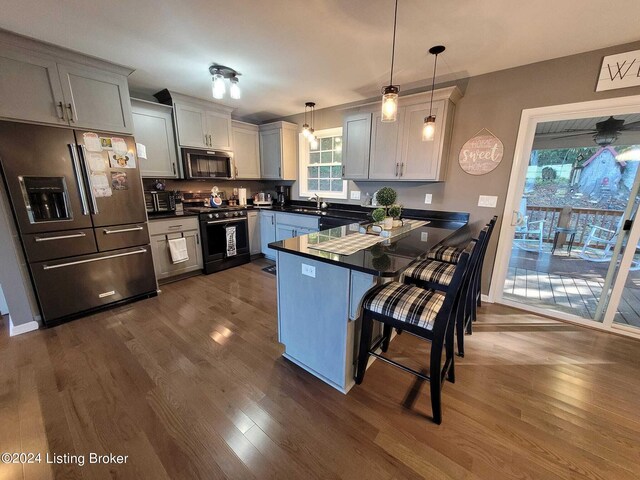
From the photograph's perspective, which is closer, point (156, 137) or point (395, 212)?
point (395, 212)

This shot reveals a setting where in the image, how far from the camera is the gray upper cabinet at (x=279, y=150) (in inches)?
163

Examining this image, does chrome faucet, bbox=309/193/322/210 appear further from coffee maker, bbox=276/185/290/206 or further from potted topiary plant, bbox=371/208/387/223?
potted topiary plant, bbox=371/208/387/223

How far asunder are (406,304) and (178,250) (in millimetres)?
2988

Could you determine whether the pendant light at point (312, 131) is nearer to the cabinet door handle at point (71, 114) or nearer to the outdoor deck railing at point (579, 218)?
the cabinet door handle at point (71, 114)

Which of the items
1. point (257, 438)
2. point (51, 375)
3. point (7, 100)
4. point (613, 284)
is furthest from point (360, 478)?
point (7, 100)

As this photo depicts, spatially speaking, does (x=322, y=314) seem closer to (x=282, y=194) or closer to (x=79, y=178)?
(x=79, y=178)

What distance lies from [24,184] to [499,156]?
4.39 meters

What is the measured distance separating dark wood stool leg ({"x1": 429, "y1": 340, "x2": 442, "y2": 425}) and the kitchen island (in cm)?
43

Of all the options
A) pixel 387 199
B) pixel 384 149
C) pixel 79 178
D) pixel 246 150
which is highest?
pixel 246 150

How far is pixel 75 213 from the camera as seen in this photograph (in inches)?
91.1

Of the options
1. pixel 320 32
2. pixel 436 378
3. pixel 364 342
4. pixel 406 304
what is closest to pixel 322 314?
pixel 364 342

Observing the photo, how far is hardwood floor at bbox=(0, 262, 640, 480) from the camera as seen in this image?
1202mm

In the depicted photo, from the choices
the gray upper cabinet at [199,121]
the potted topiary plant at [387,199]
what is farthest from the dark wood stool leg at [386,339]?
the gray upper cabinet at [199,121]

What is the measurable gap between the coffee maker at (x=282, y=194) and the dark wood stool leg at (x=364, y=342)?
11.2 feet
